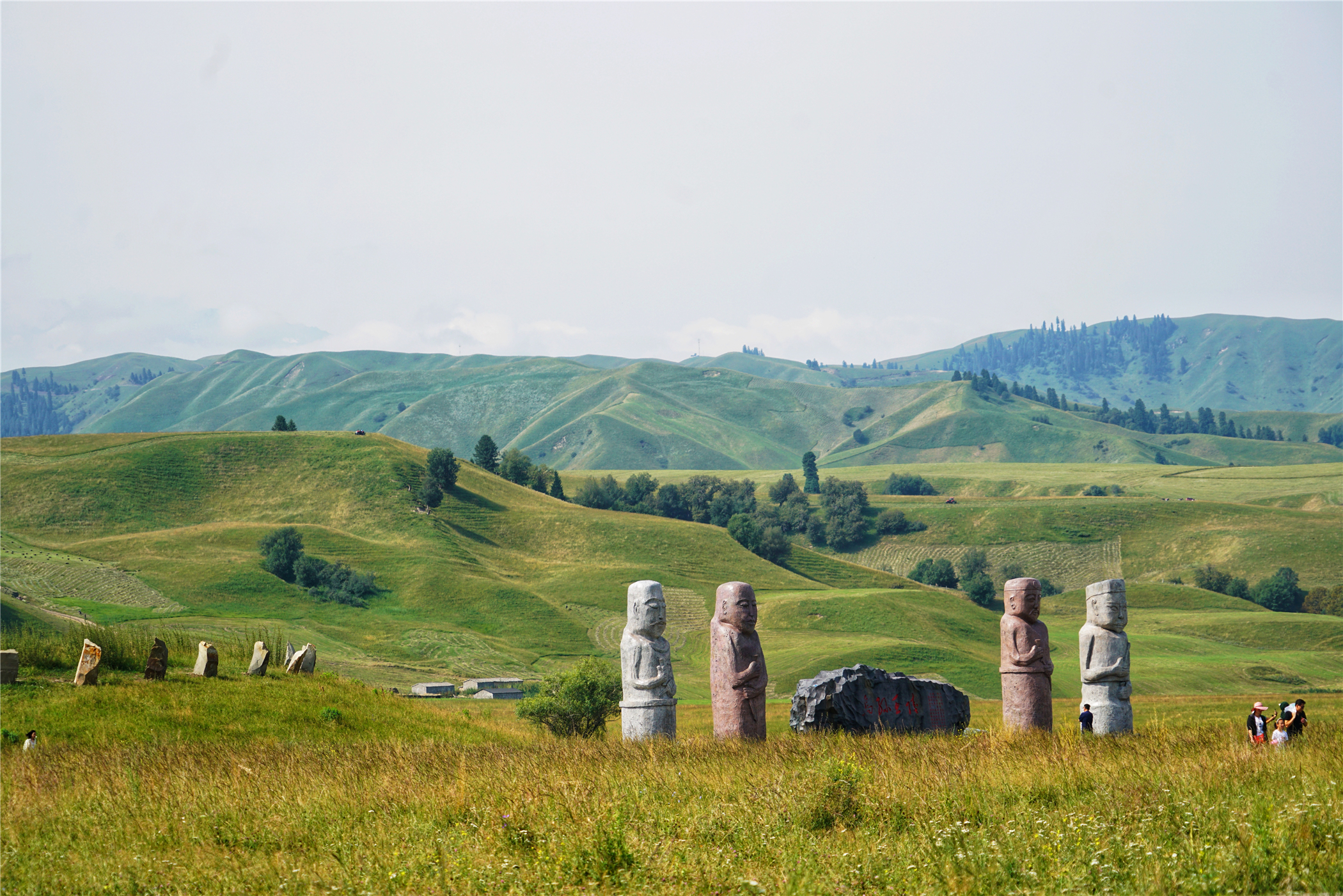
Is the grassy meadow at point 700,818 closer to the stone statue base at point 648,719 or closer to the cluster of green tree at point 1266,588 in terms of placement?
the stone statue base at point 648,719

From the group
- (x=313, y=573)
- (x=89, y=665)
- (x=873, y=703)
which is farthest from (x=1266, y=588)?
(x=89, y=665)

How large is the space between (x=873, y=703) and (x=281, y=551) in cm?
7908

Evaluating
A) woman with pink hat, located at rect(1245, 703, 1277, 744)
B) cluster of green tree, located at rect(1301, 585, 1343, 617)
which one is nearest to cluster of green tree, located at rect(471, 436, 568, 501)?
cluster of green tree, located at rect(1301, 585, 1343, 617)

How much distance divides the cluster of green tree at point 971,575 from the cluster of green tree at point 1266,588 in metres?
16.7

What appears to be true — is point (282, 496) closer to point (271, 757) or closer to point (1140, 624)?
point (1140, 624)

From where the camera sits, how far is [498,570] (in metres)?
103

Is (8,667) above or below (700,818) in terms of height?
below

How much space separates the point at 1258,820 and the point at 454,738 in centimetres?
1742

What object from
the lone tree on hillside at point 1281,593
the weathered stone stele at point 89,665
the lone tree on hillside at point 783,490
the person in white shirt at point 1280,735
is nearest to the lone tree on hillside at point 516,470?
the lone tree on hillside at point 783,490

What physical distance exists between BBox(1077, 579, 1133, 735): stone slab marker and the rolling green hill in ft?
159

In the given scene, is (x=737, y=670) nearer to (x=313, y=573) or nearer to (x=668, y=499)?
(x=313, y=573)

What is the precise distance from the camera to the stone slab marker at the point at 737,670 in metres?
18.5

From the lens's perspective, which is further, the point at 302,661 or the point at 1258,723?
the point at 302,661

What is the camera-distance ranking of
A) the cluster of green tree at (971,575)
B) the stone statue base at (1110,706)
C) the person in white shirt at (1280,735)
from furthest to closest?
the cluster of green tree at (971,575) → the stone statue base at (1110,706) → the person in white shirt at (1280,735)
